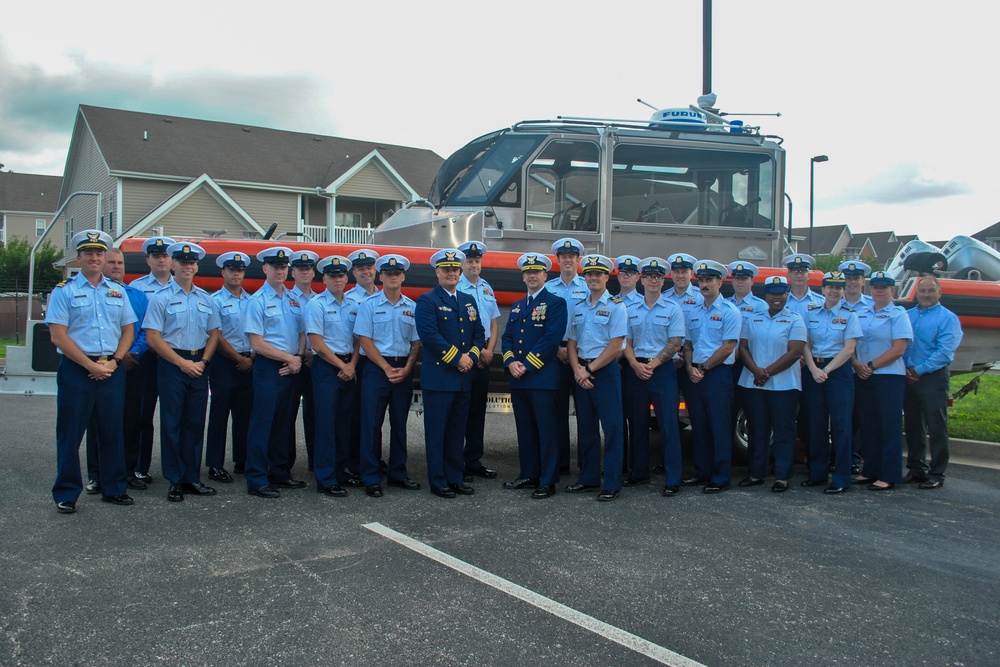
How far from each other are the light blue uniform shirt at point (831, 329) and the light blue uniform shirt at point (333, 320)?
3435 mm

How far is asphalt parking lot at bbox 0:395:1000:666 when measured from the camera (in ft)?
10.6

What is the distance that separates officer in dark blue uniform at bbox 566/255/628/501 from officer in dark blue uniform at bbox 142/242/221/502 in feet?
8.34

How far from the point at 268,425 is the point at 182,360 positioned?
0.71m

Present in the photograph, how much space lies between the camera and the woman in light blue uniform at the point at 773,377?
243 inches

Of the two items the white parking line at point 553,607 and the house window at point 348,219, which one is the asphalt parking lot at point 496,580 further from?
the house window at point 348,219

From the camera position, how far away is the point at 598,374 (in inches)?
232

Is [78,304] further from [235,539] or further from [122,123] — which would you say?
[122,123]

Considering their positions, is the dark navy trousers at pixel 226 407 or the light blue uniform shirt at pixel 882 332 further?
the light blue uniform shirt at pixel 882 332

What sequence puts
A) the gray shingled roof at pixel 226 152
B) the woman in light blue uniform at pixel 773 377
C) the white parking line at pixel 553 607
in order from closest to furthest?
the white parking line at pixel 553 607
the woman in light blue uniform at pixel 773 377
the gray shingled roof at pixel 226 152

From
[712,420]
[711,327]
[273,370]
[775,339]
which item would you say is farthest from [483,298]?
[775,339]

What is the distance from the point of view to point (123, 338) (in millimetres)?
5316

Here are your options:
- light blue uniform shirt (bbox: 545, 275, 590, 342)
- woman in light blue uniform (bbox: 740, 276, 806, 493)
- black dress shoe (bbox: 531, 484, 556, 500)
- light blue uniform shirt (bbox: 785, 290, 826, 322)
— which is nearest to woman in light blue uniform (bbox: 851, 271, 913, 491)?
light blue uniform shirt (bbox: 785, 290, 826, 322)

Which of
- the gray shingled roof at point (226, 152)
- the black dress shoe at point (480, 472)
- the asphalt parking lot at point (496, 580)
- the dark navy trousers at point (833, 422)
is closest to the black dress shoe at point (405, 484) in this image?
the asphalt parking lot at point (496, 580)

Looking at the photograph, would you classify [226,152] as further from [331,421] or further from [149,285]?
[331,421]
